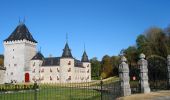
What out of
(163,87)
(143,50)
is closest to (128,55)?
(143,50)

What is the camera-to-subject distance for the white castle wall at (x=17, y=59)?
67.6 metres

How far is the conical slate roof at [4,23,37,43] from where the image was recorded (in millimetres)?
69925

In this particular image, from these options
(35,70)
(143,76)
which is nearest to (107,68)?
(35,70)

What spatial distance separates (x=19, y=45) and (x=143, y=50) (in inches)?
1243

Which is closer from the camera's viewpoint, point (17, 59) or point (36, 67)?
point (17, 59)

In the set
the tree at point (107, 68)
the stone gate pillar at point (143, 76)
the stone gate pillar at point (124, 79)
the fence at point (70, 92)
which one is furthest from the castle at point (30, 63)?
the stone gate pillar at point (124, 79)

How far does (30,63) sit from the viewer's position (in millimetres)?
69875

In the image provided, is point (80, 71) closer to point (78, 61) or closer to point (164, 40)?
point (78, 61)

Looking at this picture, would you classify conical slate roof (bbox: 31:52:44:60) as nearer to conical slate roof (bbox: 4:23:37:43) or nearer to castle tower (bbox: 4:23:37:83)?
castle tower (bbox: 4:23:37:83)

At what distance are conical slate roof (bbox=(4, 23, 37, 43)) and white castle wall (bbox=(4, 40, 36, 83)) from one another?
1.10m

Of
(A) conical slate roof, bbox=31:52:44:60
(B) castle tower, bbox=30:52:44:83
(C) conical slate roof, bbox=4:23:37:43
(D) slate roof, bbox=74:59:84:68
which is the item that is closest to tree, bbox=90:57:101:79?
(D) slate roof, bbox=74:59:84:68

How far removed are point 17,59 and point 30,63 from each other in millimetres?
3506

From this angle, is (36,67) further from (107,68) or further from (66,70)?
(107,68)

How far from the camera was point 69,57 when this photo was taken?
68.1m
